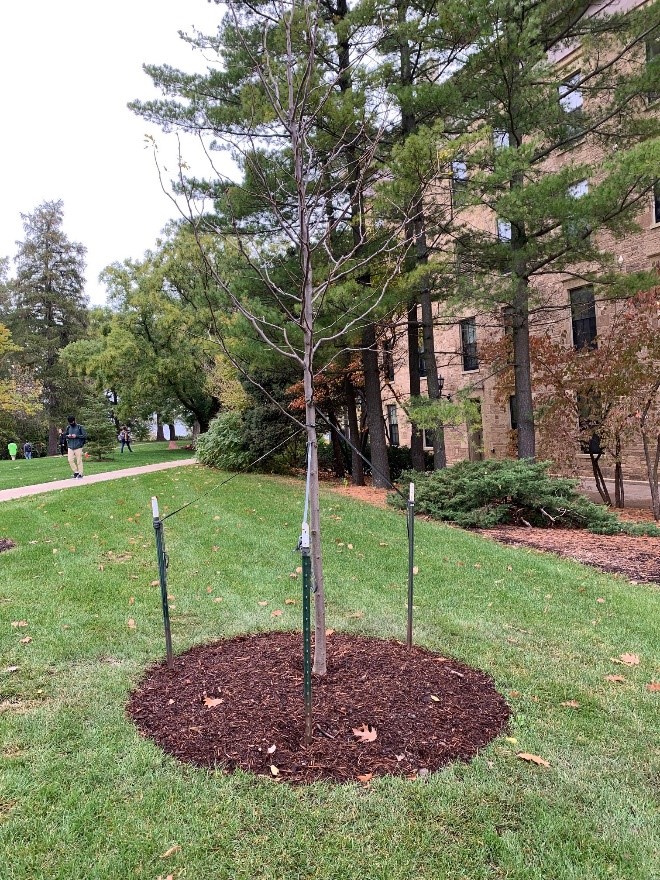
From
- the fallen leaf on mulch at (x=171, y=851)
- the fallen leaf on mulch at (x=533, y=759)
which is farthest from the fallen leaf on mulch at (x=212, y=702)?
the fallen leaf on mulch at (x=533, y=759)

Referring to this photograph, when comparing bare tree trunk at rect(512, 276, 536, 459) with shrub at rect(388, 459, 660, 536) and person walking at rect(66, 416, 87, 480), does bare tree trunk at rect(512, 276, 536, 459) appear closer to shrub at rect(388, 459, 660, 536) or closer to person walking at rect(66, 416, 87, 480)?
shrub at rect(388, 459, 660, 536)

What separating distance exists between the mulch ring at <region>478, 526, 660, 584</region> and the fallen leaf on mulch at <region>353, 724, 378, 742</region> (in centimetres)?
431

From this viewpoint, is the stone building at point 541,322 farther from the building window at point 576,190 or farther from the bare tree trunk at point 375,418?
the bare tree trunk at point 375,418

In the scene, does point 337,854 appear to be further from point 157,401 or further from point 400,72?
point 157,401

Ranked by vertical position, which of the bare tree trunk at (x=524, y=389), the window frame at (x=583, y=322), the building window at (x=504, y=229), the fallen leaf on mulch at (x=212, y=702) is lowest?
the fallen leaf on mulch at (x=212, y=702)

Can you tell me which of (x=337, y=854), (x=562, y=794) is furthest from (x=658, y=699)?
(x=337, y=854)

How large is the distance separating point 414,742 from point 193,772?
1.01 m

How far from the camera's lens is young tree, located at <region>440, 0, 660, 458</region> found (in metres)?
8.45

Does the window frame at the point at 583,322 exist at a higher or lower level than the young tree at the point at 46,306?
lower

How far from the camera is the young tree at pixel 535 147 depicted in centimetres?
845

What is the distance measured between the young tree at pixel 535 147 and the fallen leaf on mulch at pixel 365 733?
7.19m

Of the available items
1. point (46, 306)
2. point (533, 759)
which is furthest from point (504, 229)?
point (46, 306)

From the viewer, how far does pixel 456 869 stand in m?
1.91

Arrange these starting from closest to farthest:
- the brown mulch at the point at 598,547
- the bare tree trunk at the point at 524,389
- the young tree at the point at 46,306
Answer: the brown mulch at the point at 598,547 < the bare tree trunk at the point at 524,389 < the young tree at the point at 46,306
